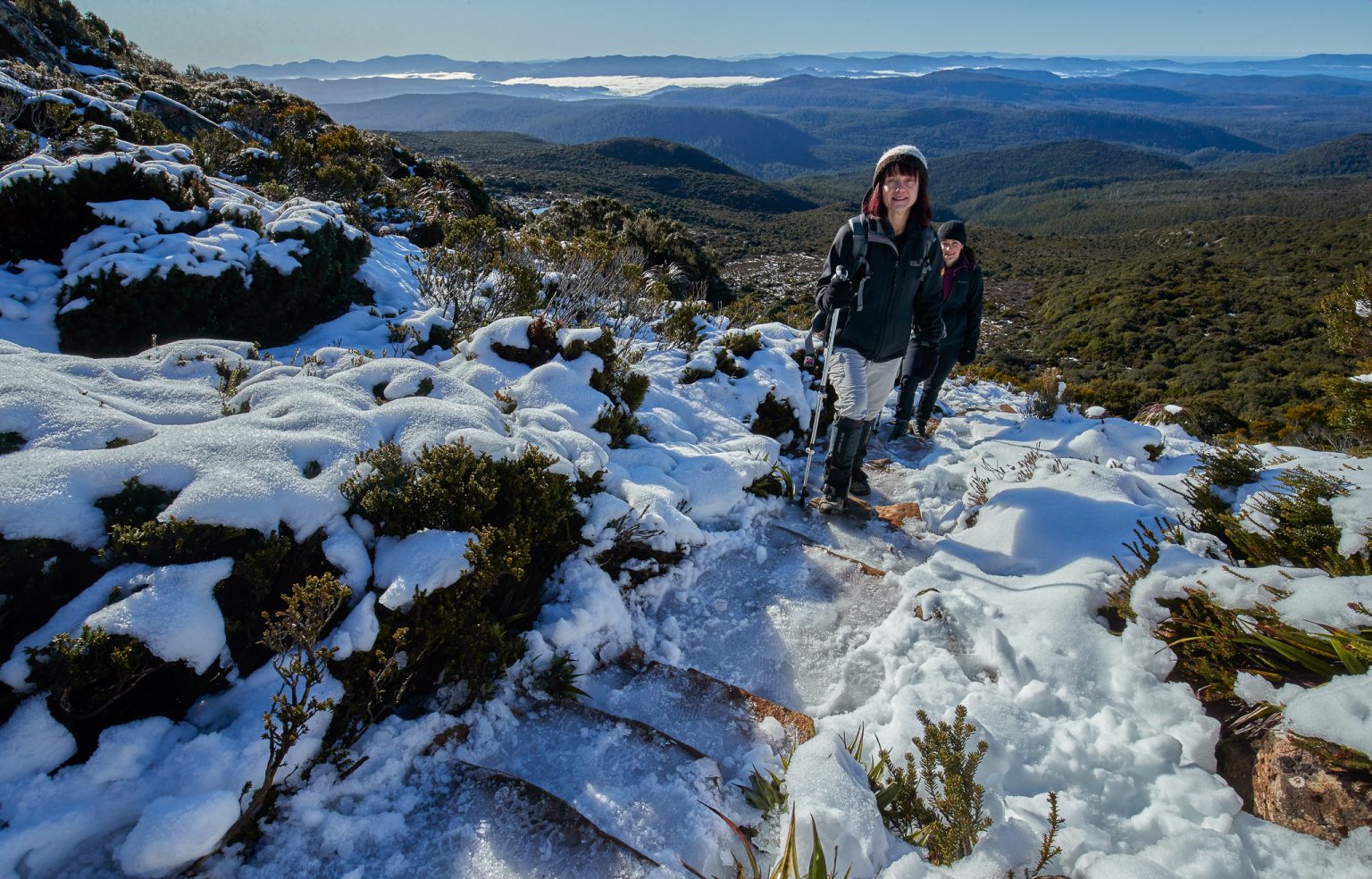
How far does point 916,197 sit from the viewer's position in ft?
12.6

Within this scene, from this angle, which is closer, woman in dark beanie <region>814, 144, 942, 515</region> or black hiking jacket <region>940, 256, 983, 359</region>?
woman in dark beanie <region>814, 144, 942, 515</region>

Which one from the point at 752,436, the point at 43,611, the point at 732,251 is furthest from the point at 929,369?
the point at 732,251

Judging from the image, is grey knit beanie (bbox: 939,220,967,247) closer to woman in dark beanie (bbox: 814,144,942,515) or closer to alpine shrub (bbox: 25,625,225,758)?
woman in dark beanie (bbox: 814,144,942,515)

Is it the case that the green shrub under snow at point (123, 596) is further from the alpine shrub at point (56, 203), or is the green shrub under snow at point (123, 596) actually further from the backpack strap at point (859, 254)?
the alpine shrub at point (56, 203)

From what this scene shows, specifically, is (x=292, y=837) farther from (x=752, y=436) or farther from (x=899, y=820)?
(x=752, y=436)

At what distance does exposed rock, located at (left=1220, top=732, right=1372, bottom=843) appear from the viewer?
1.66 m

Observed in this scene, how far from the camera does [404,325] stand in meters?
5.60

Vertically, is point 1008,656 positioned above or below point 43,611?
below

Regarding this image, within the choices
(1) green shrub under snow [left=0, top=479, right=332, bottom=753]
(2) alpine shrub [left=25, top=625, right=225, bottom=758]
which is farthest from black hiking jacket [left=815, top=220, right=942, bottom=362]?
(2) alpine shrub [left=25, top=625, right=225, bottom=758]

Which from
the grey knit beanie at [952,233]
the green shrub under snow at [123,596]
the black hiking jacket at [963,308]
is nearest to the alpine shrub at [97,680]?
the green shrub under snow at [123,596]

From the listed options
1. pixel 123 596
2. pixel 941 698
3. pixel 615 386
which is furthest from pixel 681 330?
pixel 123 596

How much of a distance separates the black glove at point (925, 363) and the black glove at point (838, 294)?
1.89m

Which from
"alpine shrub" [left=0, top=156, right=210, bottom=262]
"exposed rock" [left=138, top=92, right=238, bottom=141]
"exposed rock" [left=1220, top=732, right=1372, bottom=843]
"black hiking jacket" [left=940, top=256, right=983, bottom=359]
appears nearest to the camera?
"exposed rock" [left=1220, top=732, right=1372, bottom=843]

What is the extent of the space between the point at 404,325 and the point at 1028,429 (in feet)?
20.9
